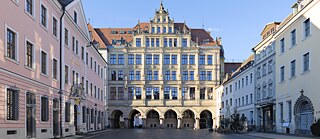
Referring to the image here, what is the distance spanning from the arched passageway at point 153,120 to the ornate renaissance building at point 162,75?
7.96 ft

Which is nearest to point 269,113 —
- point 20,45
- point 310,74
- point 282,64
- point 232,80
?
point 282,64

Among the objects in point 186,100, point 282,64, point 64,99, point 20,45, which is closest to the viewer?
point 20,45

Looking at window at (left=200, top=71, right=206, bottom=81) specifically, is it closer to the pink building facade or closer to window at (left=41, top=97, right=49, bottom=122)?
the pink building facade

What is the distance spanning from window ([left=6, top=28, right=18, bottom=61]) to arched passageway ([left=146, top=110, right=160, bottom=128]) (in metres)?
65.2

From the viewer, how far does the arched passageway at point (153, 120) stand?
86688mm

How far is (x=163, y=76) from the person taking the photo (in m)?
83.4

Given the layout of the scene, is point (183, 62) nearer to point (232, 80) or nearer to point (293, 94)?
point (232, 80)

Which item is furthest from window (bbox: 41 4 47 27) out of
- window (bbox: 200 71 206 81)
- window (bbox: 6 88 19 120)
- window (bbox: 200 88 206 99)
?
window (bbox: 200 88 206 99)

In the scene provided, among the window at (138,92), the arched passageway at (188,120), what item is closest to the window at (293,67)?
the window at (138,92)

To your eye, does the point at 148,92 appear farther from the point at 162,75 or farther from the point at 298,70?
the point at 298,70

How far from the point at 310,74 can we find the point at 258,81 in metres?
18.7

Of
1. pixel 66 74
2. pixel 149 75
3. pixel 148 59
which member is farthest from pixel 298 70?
pixel 149 75

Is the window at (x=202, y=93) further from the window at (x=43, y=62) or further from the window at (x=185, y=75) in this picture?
the window at (x=43, y=62)

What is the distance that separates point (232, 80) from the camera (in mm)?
70812
